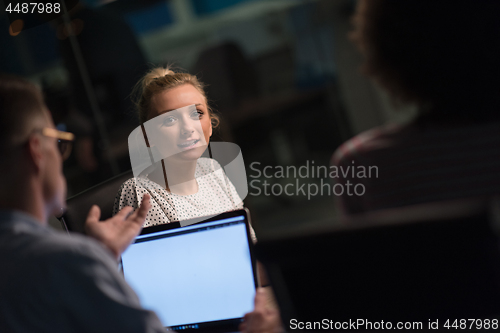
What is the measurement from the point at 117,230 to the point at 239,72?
2.68m

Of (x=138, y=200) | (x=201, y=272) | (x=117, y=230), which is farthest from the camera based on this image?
(x=138, y=200)

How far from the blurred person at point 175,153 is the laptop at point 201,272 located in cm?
29

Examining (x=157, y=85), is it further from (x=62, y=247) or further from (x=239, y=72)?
(x=239, y=72)

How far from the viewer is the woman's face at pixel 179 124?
118cm

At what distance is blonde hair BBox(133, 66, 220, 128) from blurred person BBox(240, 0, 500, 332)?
0.70 meters

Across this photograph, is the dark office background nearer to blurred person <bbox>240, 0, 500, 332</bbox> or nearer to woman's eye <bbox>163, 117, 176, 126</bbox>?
woman's eye <bbox>163, 117, 176, 126</bbox>

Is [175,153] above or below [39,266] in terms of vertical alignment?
above

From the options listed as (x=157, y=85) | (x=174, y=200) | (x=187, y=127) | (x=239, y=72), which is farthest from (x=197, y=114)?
(x=239, y=72)

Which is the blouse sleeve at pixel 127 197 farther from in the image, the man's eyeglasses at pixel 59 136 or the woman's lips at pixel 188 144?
the man's eyeglasses at pixel 59 136

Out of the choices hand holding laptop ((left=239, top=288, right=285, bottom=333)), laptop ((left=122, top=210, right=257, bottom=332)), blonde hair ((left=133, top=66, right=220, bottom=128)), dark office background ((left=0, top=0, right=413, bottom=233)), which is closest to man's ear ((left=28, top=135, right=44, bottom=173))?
laptop ((left=122, top=210, right=257, bottom=332))

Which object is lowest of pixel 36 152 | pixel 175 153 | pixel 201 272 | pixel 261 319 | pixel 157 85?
pixel 261 319

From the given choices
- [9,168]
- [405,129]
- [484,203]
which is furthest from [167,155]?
[484,203]

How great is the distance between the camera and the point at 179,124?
3.86ft

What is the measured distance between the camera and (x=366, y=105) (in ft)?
10.1
